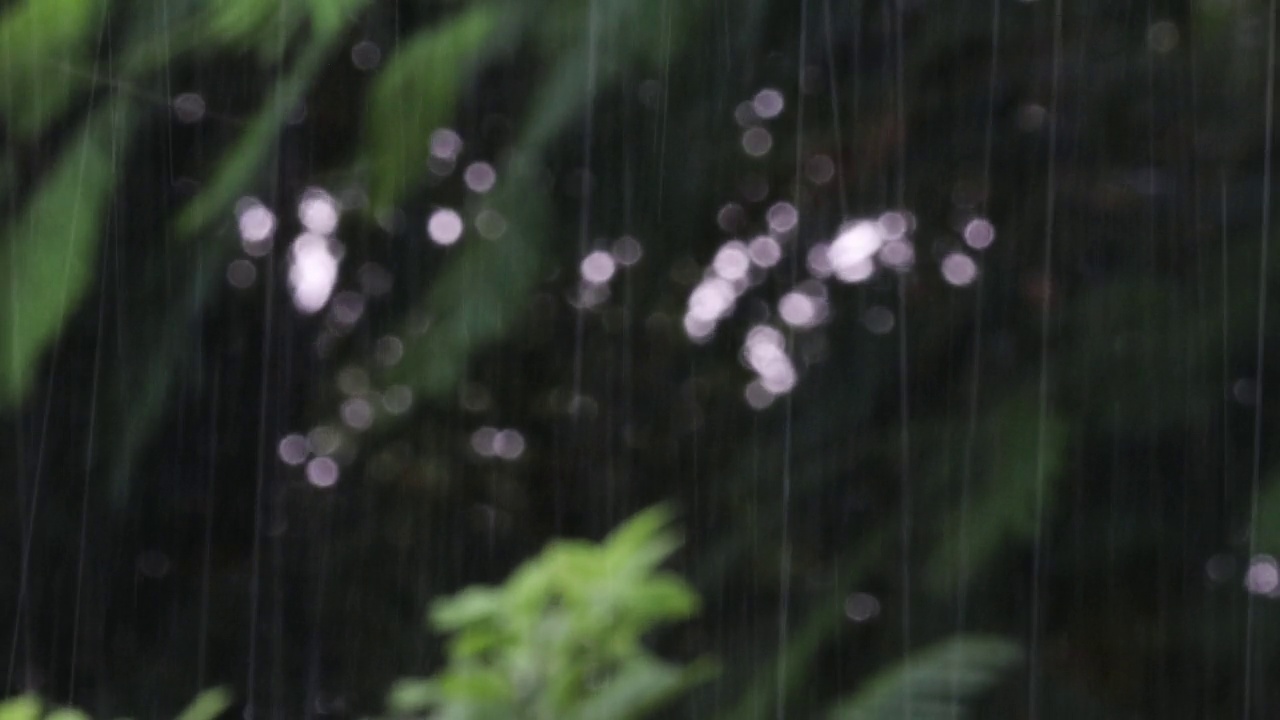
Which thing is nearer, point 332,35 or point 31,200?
point 332,35

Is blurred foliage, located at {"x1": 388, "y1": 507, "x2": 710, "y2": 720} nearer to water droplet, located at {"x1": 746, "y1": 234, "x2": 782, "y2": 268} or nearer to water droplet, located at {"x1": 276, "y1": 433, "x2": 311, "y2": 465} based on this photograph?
water droplet, located at {"x1": 746, "y1": 234, "x2": 782, "y2": 268}

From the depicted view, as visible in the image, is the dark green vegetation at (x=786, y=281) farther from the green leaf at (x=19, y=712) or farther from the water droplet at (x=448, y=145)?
the green leaf at (x=19, y=712)

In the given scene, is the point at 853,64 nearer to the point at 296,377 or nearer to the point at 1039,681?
the point at 1039,681

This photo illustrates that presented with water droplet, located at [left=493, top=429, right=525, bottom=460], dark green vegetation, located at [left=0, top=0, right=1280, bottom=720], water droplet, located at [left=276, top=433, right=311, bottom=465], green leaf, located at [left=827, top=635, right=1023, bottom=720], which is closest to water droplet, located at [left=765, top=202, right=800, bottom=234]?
dark green vegetation, located at [left=0, top=0, right=1280, bottom=720]

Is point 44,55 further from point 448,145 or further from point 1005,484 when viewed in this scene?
point 1005,484

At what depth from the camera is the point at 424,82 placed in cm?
169

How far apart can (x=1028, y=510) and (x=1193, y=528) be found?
0.91 feet

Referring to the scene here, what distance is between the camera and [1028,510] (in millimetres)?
1601

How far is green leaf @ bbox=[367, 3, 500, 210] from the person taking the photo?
5.54 ft

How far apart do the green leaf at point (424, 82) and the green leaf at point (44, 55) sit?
35 centimetres

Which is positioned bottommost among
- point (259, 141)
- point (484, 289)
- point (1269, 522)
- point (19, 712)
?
point (19, 712)

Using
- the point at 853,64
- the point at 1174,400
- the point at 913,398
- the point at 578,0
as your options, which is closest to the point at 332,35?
the point at 578,0

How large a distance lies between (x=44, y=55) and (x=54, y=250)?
23 cm

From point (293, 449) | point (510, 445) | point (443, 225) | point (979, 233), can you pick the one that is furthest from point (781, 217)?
point (293, 449)
